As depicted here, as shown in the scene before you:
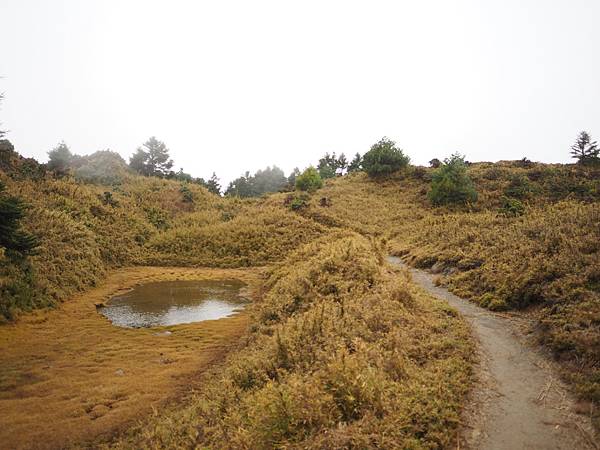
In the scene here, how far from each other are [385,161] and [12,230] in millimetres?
39202

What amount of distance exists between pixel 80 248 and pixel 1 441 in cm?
1532

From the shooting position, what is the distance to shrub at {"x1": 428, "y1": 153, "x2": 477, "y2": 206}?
33.1 m

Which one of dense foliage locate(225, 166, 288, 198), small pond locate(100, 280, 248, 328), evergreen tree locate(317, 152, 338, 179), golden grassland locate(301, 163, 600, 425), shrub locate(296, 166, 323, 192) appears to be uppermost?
evergreen tree locate(317, 152, 338, 179)

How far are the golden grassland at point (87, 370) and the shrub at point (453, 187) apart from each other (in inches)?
1021

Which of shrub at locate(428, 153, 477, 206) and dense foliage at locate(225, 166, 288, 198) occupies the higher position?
dense foliage at locate(225, 166, 288, 198)

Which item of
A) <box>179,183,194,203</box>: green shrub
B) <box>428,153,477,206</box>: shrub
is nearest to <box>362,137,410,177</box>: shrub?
<box>428,153,477,206</box>: shrub

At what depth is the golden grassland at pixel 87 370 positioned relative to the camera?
7406mm

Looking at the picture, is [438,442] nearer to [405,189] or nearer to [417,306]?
[417,306]

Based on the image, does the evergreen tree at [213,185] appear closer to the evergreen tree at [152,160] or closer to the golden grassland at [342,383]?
the evergreen tree at [152,160]

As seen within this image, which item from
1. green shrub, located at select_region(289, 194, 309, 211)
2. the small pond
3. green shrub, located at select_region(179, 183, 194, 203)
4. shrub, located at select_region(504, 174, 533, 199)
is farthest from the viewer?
green shrub, located at select_region(179, 183, 194, 203)

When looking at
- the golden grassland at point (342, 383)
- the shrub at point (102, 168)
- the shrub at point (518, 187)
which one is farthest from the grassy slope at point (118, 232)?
the shrub at point (518, 187)

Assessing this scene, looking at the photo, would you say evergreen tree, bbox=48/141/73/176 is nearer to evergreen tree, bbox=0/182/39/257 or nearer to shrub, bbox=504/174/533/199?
evergreen tree, bbox=0/182/39/257

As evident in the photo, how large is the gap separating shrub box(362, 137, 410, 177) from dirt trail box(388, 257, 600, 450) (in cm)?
3767

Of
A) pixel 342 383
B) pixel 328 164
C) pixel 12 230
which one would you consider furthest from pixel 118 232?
pixel 328 164
